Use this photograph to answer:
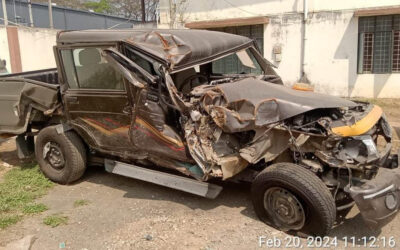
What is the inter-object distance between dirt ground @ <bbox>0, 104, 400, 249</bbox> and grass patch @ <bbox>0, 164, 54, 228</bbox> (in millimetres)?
141

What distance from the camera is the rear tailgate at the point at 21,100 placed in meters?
5.38

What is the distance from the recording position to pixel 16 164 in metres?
6.58

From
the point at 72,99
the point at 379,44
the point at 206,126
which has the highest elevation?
the point at 379,44

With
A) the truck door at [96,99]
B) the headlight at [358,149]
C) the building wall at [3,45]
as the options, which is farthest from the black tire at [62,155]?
the building wall at [3,45]

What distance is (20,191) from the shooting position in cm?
523

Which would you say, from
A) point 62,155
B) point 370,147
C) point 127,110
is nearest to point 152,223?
point 127,110

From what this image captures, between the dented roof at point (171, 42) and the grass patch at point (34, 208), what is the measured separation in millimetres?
2101

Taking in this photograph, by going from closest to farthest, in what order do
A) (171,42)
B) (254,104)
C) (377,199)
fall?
(377,199), (254,104), (171,42)

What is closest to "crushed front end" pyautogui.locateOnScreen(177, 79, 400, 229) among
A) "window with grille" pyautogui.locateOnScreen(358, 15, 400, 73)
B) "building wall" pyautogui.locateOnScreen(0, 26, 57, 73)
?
"window with grille" pyautogui.locateOnScreen(358, 15, 400, 73)

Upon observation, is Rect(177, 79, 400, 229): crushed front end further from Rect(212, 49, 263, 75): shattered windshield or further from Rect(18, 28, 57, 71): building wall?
Rect(18, 28, 57, 71): building wall

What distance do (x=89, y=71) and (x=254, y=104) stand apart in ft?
7.50

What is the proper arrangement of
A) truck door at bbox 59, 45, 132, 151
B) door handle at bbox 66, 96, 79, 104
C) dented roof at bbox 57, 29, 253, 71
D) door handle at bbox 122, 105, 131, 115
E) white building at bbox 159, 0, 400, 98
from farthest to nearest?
white building at bbox 159, 0, 400, 98, door handle at bbox 66, 96, 79, 104, truck door at bbox 59, 45, 132, 151, door handle at bbox 122, 105, 131, 115, dented roof at bbox 57, 29, 253, 71

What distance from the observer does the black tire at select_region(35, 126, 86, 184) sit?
207 inches

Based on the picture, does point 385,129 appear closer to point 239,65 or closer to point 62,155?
point 239,65
